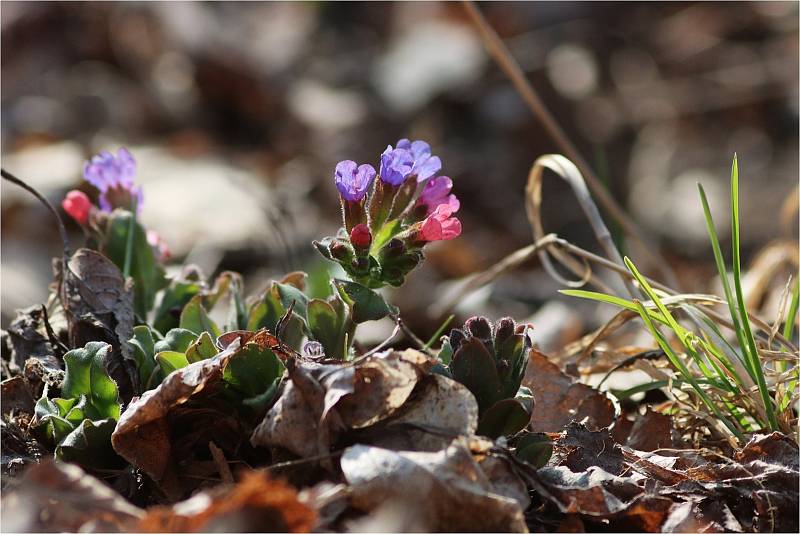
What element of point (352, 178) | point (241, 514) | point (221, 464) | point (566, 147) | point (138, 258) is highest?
point (352, 178)

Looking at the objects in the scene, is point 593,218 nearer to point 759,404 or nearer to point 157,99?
point 759,404

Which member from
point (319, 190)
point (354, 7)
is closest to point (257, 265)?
point (319, 190)

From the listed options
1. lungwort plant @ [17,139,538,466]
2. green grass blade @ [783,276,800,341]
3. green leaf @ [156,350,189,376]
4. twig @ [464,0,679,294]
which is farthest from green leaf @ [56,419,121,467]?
twig @ [464,0,679,294]

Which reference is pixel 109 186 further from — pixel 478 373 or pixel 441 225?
pixel 478 373

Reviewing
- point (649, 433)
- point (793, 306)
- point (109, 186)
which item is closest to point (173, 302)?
point (109, 186)

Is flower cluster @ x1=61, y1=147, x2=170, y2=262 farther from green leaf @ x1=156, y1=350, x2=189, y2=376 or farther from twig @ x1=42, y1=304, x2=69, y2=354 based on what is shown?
green leaf @ x1=156, y1=350, x2=189, y2=376
